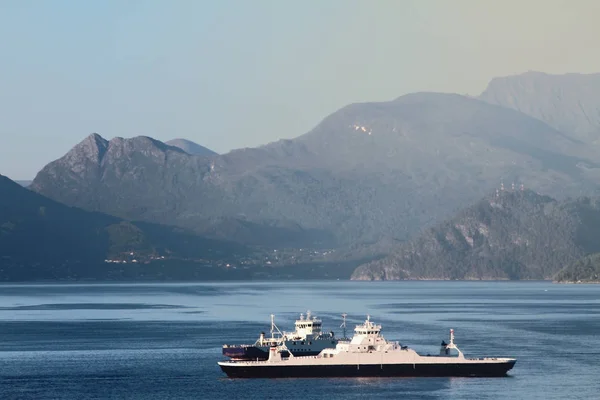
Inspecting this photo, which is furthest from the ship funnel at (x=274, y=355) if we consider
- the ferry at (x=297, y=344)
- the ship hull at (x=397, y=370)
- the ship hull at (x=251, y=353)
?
the ship hull at (x=251, y=353)

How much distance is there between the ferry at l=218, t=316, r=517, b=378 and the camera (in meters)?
172

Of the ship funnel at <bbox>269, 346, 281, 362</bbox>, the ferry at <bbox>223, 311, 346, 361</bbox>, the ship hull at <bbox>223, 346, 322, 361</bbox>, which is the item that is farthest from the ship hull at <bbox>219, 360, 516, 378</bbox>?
the ship hull at <bbox>223, 346, 322, 361</bbox>

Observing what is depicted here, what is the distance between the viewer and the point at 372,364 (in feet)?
567

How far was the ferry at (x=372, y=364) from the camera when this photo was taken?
17225 cm

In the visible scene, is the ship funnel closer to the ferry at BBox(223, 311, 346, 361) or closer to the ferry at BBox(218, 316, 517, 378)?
the ferry at BBox(218, 316, 517, 378)

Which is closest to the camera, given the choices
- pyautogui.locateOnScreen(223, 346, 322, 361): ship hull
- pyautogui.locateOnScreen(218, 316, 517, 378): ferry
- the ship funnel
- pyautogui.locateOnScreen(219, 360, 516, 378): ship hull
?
pyautogui.locateOnScreen(218, 316, 517, 378): ferry

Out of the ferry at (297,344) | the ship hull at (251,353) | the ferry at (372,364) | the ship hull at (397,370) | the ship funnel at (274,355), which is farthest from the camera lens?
the ferry at (297,344)

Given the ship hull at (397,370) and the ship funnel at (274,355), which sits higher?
the ship funnel at (274,355)

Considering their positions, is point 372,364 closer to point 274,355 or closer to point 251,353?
point 274,355

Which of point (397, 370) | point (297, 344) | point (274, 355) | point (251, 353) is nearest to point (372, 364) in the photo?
point (397, 370)

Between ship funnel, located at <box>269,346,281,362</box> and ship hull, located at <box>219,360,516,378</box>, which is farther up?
ship funnel, located at <box>269,346,281,362</box>

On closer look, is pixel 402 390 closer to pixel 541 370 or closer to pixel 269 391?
pixel 269 391

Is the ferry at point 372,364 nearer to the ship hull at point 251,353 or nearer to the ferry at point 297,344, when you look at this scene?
the ferry at point 297,344

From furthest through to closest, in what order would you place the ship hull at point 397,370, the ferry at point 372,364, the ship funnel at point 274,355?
1. the ship funnel at point 274,355
2. the ship hull at point 397,370
3. the ferry at point 372,364
